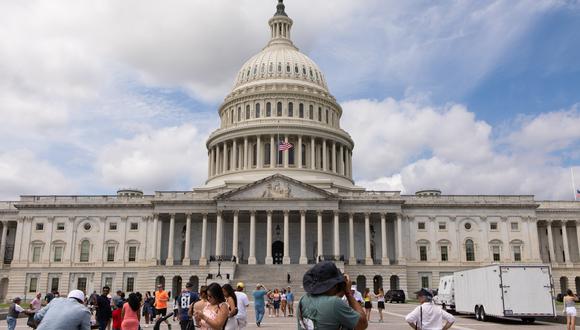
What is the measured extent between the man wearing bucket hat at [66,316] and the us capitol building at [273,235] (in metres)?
61.8

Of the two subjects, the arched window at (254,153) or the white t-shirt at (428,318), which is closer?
the white t-shirt at (428,318)

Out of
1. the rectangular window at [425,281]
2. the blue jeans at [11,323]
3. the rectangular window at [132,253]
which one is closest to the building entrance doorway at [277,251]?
the rectangular window at [132,253]

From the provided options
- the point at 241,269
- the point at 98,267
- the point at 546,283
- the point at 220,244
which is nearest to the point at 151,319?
the point at 546,283

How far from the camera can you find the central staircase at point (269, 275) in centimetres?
6500

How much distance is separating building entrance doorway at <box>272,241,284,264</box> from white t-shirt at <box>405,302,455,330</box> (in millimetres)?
69271

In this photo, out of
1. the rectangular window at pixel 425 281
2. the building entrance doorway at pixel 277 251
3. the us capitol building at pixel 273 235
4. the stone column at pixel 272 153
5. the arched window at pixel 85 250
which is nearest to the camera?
the us capitol building at pixel 273 235

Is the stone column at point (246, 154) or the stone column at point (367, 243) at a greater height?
the stone column at point (246, 154)

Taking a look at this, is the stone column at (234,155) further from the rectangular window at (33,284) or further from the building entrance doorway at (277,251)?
the rectangular window at (33,284)

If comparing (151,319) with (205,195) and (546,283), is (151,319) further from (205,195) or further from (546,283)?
(205,195)

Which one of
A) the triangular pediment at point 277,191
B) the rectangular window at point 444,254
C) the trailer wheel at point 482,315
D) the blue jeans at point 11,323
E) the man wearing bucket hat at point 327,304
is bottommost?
the trailer wheel at point 482,315

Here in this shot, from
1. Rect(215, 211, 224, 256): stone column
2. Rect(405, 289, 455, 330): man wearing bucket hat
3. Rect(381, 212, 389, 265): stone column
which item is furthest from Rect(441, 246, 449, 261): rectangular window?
Rect(405, 289, 455, 330): man wearing bucket hat

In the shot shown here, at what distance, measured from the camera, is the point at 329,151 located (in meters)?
93.3

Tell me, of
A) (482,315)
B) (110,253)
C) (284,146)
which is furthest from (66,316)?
(284,146)

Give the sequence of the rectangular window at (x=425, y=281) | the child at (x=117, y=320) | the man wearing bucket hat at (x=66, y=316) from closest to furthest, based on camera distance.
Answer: the man wearing bucket hat at (x=66, y=316) → the child at (x=117, y=320) → the rectangular window at (x=425, y=281)
